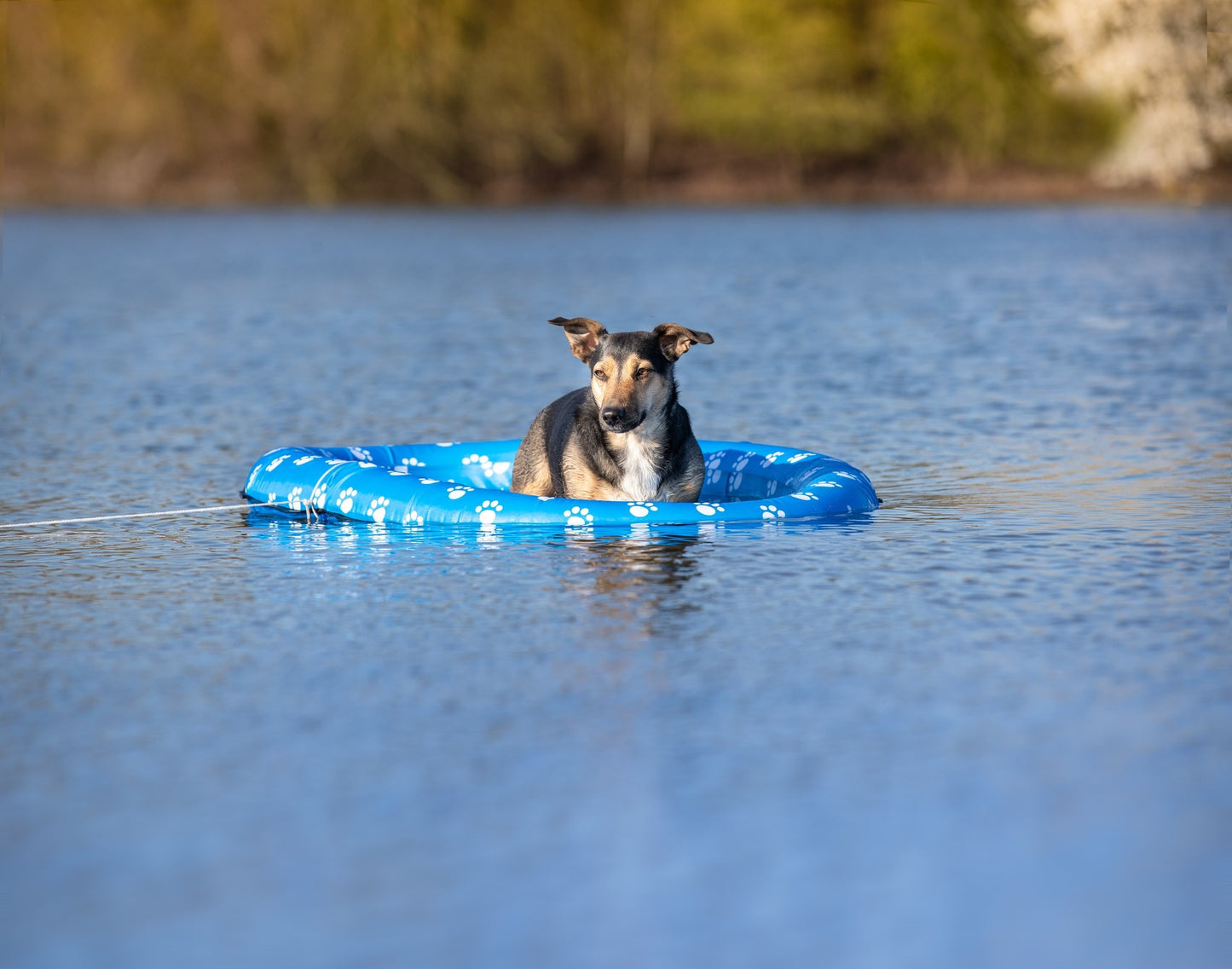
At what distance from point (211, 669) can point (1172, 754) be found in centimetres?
453

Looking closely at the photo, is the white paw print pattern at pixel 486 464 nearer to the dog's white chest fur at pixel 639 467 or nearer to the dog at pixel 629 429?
the dog at pixel 629 429

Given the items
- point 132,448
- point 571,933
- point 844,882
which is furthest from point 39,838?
point 132,448

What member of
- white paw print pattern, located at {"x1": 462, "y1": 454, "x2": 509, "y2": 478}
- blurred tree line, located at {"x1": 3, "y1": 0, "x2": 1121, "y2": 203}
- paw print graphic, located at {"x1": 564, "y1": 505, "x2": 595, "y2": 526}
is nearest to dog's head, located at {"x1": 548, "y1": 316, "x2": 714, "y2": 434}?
paw print graphic, located at {"x1": 564, "y1": 505, "x2": 595, "y2": 526}

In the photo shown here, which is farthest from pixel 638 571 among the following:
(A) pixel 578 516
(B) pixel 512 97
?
(B) pixel 512 97

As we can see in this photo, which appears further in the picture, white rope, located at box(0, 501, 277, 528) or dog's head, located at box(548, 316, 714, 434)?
white rope, located at box(0, 501, 277, 528)

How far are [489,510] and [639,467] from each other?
1.05 meters

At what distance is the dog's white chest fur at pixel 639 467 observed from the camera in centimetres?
1316

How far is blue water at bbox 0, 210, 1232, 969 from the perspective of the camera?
20.6 ft

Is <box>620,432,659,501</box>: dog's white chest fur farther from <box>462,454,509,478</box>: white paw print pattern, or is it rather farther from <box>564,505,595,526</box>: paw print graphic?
<box>462,454,509,478</box>: white paw print pattern

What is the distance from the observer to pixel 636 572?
1173cm

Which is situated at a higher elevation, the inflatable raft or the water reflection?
the inflatable raft

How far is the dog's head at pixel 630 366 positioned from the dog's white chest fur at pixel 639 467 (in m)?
0.21

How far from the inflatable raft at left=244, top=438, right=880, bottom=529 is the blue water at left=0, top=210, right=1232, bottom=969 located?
0.70ft

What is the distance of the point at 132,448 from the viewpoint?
714 inches
